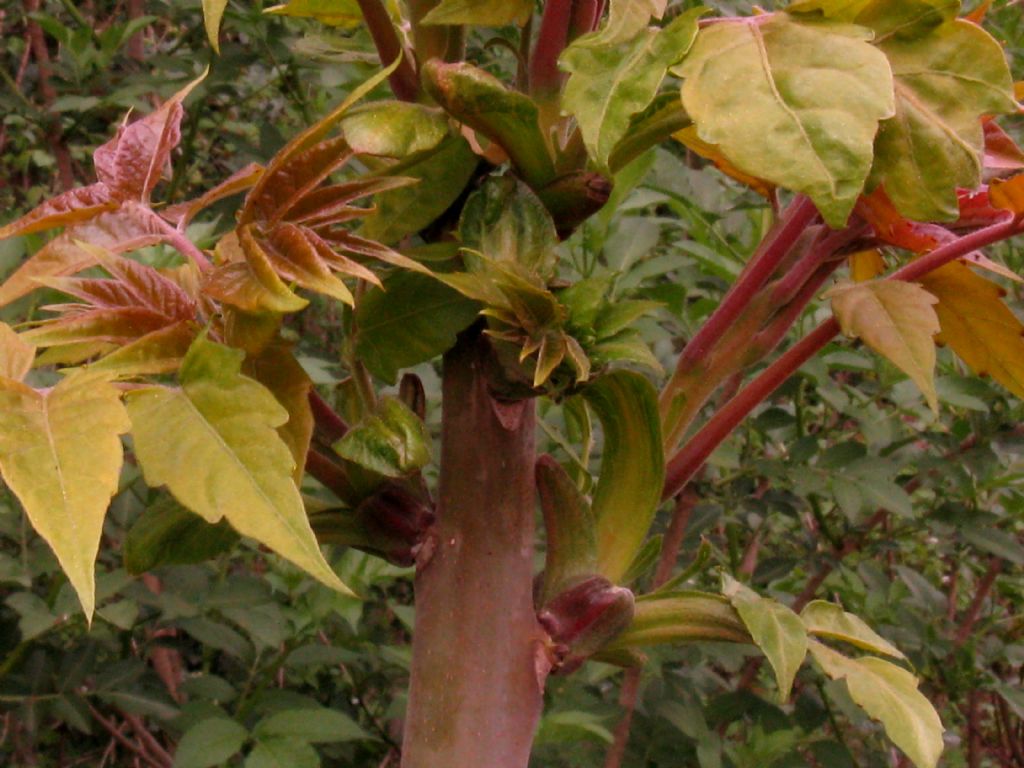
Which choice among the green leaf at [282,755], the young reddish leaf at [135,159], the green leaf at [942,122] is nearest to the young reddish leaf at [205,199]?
the young reddish leaf at [135,159]

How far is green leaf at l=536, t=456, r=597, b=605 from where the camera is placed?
46cm

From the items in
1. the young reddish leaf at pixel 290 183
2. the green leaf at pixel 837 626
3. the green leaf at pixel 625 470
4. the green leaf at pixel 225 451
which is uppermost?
the young reddish leaf at pixel 290 183

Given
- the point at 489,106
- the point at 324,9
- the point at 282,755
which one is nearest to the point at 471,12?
the point at 489,106

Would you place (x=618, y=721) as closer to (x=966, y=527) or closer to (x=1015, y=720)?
(x=966, y=527)

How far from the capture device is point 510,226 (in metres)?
0.41

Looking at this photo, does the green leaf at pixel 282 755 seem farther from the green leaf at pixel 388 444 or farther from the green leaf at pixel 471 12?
the green leaf at pixel 471 12

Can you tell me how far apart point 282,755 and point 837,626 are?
1.42ft

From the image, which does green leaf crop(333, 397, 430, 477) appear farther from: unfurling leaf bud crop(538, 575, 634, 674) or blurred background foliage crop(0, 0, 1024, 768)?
blurred background foliage crop(0, 0, 1024, 768)

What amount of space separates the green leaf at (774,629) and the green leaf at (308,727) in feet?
1.36

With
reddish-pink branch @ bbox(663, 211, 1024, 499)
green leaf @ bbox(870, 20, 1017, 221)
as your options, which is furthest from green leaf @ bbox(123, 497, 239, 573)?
green leaf @ bbox(870, 20, 1017, 221)

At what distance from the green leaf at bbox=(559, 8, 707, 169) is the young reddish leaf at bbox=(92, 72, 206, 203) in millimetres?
147

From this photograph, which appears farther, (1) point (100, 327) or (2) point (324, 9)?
(2) point (324, 9)

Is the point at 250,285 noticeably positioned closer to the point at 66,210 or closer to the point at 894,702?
the point at 66,210

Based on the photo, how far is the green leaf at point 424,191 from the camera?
43 cm
